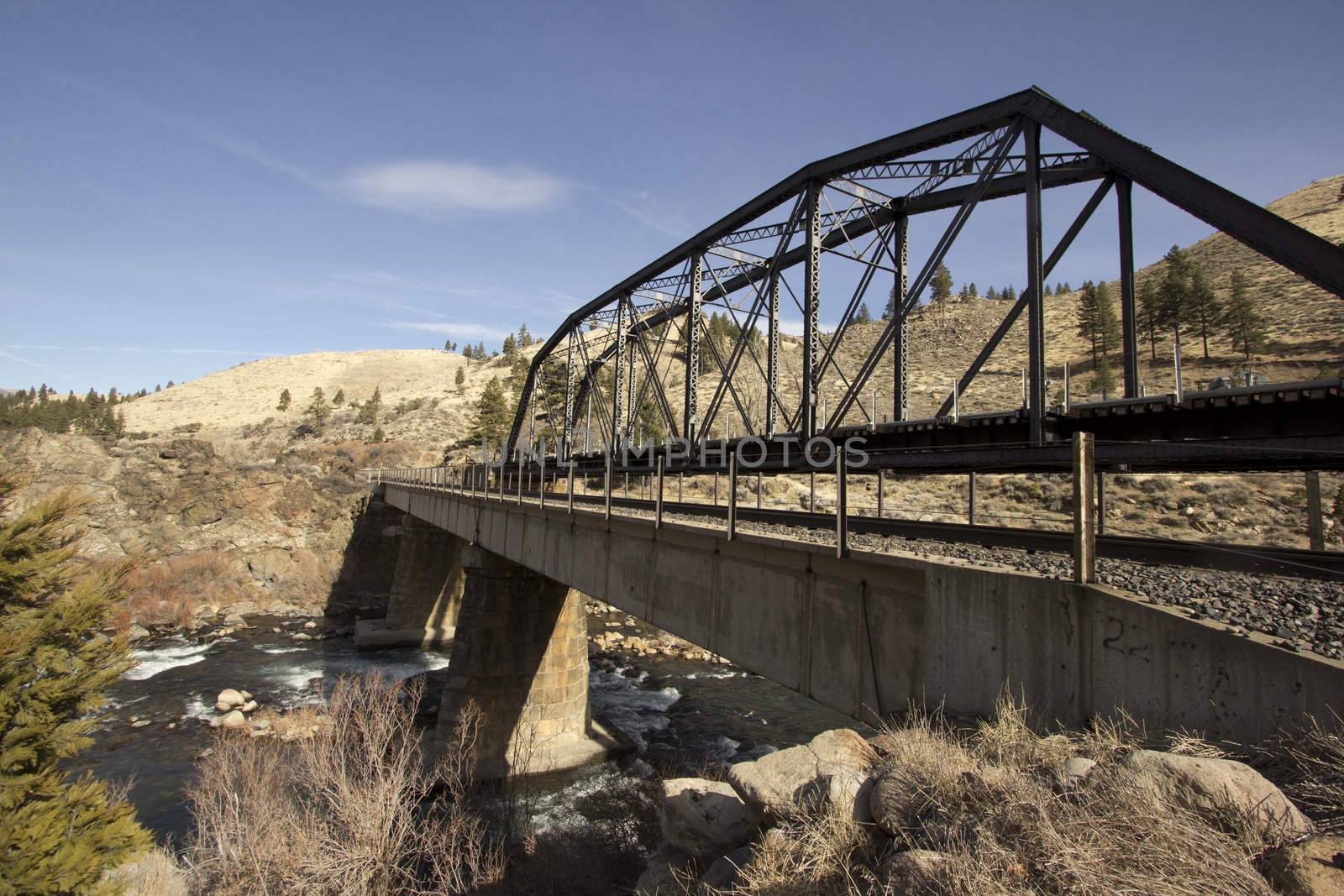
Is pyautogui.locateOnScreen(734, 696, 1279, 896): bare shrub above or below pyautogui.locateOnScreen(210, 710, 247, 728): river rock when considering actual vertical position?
above

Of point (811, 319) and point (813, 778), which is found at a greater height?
point (811, 319)

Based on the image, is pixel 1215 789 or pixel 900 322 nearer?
pixel 1215 789

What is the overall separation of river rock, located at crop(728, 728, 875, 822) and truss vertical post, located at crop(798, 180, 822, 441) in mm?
10529

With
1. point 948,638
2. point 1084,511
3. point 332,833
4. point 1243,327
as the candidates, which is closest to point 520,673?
point 332,833

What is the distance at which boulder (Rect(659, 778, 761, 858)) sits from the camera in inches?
294

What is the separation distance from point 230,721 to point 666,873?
2360 centimetres

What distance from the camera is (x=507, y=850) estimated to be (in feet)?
55.2

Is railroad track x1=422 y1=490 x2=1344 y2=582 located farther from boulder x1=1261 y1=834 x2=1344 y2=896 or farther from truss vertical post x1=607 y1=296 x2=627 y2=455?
truss vertical post x1=607 y1=296 x2=627 y2=455

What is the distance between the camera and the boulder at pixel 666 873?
722cm

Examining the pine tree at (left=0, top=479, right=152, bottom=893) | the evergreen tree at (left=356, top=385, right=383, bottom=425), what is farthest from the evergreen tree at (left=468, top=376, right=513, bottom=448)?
the pine tree at (left=0, top=479, right=152, bottom=893)

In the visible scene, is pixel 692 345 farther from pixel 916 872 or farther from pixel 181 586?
pixel 181 586

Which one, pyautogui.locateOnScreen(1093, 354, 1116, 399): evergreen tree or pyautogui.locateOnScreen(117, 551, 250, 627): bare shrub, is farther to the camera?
pyautogui.locateOnScreen(1093, 354, 1116, 399): evergreen tree

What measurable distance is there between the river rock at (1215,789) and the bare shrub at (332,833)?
492 inches

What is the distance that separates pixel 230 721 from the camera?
960 inches
